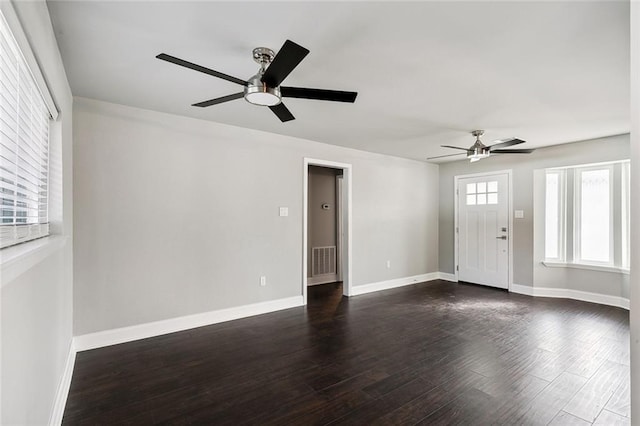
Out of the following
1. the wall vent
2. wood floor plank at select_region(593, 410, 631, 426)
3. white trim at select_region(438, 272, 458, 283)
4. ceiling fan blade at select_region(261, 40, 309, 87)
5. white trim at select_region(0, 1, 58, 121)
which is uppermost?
ceiling fan blade at select_region(261, 40, 309, 87)

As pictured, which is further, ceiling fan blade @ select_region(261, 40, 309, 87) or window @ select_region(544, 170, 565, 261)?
window @ select_region(544, 170, 565, 261)

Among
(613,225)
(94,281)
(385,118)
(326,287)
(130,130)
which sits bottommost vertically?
(326,287)

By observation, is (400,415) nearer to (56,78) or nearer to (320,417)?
(320,417)

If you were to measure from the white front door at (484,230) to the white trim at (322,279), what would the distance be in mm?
2475

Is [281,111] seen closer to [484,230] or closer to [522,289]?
[484,230]

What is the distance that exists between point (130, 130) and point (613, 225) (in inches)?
255

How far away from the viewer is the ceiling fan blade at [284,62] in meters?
1.61

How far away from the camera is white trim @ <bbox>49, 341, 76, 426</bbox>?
76.3 inches

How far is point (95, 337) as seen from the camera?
3.12 m

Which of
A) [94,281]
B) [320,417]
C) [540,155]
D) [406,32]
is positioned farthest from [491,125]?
[94,281]

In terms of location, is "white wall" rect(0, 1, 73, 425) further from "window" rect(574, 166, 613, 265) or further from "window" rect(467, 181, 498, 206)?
"window" rect(574, 166, 613, 265)

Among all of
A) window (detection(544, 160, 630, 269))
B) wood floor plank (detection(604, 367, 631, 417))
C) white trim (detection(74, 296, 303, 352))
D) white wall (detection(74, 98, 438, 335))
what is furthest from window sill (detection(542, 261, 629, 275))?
white trim (detection(74, 296, 303, 352))

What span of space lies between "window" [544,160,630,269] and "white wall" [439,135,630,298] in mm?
190

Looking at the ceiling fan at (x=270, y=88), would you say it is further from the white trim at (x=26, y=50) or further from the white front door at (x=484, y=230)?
the white front door at (x=484, y=230)
